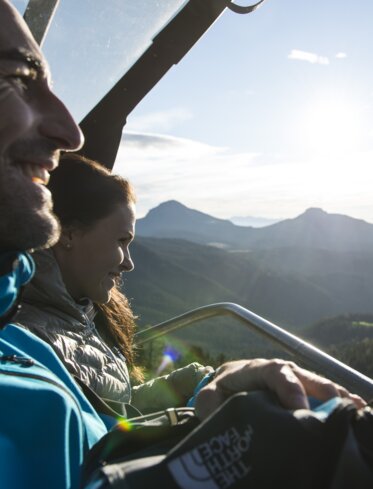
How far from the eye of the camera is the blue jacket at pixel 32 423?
898mm

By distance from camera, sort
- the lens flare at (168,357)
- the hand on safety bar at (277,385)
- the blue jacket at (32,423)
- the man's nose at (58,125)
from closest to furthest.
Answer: the hand on safety bar at (277,385) < the blue jacket at (32,423) < the man's nose at (58,125) < the lens flare at (168,357)

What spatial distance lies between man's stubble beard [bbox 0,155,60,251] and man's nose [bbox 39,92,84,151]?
23cm

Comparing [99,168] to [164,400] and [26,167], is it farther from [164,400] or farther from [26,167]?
[164,400]

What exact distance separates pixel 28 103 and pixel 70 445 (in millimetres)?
1000

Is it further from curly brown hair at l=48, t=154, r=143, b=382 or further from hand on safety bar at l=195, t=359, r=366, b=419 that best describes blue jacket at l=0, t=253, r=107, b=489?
curly brown hair at l=48, t=154, r=143, b=382

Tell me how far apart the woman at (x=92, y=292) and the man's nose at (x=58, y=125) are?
51 centimetres

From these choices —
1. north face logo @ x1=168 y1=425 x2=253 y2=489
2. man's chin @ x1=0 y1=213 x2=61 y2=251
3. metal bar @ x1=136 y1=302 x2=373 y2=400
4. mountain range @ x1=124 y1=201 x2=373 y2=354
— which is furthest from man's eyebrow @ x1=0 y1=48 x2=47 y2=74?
mountain range @ x1=124 y1=201 x2=373 y2=354

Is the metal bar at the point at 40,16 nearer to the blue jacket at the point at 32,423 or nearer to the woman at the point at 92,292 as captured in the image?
the woman at the point at 92,292

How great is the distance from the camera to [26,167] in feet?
4.38

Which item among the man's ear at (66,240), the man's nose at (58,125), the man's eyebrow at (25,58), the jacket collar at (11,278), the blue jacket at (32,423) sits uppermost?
the man's eyebrow at (25,58)

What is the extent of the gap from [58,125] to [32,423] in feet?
3.09

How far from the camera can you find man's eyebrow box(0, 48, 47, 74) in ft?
4.23

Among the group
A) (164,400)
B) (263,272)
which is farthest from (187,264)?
(164,400)

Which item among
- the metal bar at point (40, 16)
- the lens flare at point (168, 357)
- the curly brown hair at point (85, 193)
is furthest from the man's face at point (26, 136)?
the lens flare at point (168, 357)
